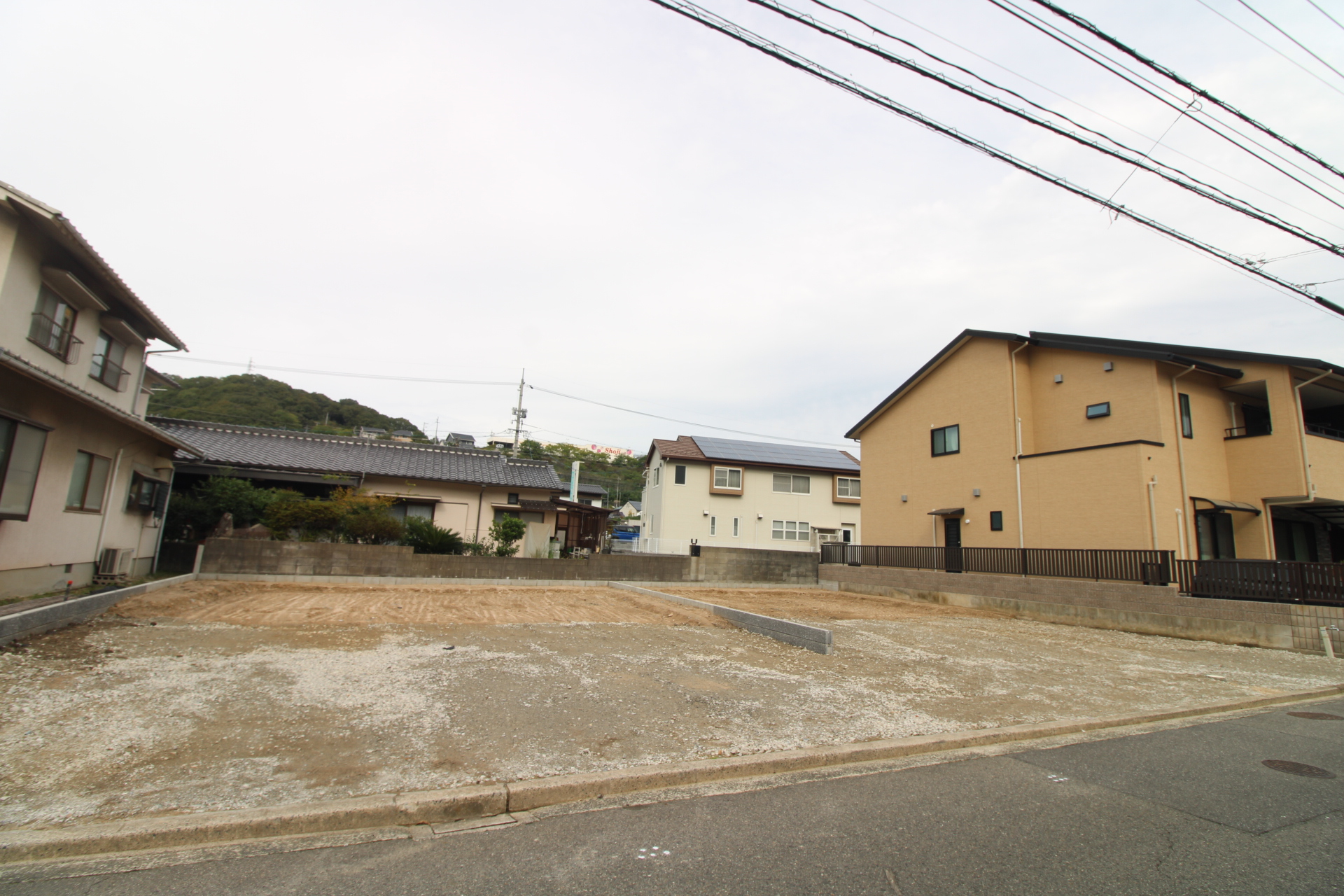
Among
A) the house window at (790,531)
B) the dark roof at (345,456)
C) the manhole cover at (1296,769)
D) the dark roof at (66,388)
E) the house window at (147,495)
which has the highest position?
the dark roof at (345,456)

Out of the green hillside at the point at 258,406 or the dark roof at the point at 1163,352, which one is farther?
the green hillside at the point at 258,406

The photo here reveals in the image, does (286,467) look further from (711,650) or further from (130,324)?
(711,650)

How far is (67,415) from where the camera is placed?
9531mm

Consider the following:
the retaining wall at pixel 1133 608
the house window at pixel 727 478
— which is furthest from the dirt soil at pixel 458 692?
the house window at pixel 727 478

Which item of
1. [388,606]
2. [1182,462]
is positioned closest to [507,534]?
[388,606]

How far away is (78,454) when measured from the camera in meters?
10.0

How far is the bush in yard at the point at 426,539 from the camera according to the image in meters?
15.8

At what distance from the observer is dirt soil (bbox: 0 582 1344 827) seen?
3615mm

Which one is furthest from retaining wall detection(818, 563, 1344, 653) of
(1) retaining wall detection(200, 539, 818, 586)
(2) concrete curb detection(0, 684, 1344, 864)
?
(2) concrete curb detection(0, 684, 1344, 864)

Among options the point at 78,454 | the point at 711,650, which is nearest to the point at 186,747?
the point at 711,650

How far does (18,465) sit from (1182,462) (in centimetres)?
2221

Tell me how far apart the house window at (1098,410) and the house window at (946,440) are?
3.52 meters

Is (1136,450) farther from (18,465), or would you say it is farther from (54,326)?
(54,326)

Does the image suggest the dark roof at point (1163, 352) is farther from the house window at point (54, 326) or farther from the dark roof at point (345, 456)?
the house window at point (54, 326)
